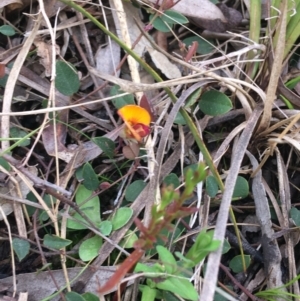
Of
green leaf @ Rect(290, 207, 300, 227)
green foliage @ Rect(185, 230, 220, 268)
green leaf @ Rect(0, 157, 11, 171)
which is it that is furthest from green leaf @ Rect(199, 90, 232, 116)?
green leaf @ Rect(0, 157, 11, 171)

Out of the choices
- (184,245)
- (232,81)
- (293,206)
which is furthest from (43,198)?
(293,206)

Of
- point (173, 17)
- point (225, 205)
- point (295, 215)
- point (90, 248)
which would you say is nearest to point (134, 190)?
point (90, 248)

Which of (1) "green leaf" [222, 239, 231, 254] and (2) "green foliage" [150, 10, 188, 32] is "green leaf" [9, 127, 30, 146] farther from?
(1) "green leaf" [222, 239, 231, 254]

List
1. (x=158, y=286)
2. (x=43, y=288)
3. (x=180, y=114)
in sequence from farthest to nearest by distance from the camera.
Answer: (x=180, y=114)
(x=43, y=288)
(x=158, y=286)

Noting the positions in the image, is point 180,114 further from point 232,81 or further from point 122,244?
point 122,244

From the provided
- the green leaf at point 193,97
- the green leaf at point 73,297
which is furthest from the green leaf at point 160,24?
the green leaf at point 73,297

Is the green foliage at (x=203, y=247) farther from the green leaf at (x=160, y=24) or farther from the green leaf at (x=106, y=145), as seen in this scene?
the green leaf at (x=160, y=24)

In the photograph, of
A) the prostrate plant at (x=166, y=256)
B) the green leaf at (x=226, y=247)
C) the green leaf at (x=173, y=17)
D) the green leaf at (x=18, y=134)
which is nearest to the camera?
the prostrate plant at (x=166, y=256)
